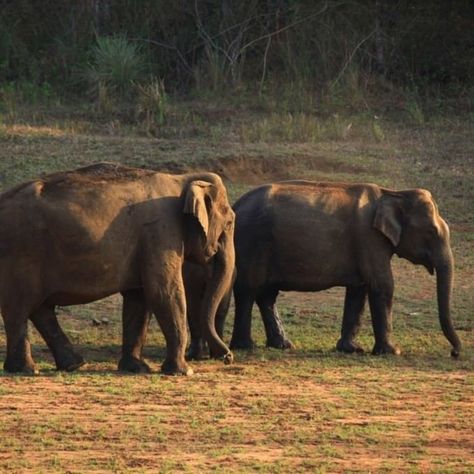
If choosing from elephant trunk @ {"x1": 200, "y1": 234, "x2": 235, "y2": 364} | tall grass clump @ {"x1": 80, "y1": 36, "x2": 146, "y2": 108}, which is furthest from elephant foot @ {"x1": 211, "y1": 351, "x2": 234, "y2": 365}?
tall grass clump @ {"x1": 80, "y1": 36, "x2": 146, "y2": 108}

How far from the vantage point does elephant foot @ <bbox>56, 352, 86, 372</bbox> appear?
11656 mm

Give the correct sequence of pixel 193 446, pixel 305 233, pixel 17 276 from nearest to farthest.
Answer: pixel 193 446 → pixel 17 276 → pixel 305 233

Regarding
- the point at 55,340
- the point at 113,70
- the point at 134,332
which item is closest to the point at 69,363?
the point at 55,340

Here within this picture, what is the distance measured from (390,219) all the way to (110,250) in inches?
105

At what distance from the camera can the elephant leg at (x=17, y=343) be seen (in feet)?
37.2

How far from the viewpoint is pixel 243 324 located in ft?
43.0

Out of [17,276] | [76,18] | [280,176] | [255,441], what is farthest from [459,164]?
[255,441]

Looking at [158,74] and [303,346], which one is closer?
[303,346]

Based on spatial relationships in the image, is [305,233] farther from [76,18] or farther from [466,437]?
[76,18]

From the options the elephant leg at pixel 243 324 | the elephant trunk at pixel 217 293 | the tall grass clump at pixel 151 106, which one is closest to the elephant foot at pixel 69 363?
the elephant trunk at pixel 217 293

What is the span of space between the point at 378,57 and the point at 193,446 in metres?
15.2

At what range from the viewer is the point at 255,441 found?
31.1ft

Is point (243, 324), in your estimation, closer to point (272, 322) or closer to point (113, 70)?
point (272, 322)

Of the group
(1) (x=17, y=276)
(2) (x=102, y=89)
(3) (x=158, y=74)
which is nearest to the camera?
(1) (x=17, y=276)
